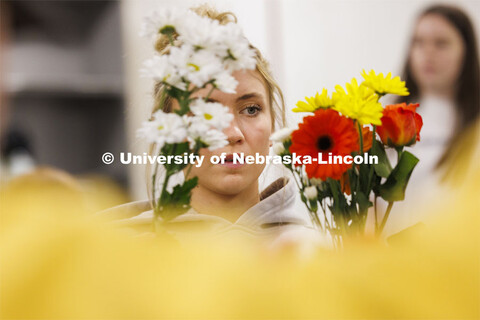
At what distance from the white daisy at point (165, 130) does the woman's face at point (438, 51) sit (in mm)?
885

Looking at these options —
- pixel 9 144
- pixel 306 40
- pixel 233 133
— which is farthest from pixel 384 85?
pixel 9 144

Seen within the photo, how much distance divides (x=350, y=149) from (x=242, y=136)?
0.09m

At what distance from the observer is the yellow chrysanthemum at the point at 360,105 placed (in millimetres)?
393

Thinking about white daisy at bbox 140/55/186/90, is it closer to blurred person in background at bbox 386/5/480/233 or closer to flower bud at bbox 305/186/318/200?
flower bud at bbox 305/186/318/200

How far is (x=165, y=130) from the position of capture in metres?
0.34

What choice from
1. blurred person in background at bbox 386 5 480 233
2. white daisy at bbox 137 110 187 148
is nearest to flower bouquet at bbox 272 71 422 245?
white daisy at bbox 137 110 187 148

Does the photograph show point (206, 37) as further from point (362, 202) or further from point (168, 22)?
point (362, 202)

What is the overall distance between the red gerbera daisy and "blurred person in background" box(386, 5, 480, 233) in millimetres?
597

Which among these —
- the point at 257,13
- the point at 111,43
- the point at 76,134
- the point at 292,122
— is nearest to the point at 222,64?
the point at 292,122

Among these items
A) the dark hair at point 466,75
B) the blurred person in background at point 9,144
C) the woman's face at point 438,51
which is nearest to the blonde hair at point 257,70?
the woman's face at point 438,51

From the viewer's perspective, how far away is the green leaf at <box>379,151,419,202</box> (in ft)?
1.41

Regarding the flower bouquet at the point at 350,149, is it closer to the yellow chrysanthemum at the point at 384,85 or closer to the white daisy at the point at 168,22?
the yellow chrysanthemum at the point at 384,85

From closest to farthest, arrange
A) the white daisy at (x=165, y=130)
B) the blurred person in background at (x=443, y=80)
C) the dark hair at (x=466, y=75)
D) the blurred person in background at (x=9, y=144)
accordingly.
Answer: the white daisy at (x=165, y=130)
the blurred person in background at (x=443, y=80)
the dark hair at (x=466, y=75)
the blurred person in background at (x=9, y=144)

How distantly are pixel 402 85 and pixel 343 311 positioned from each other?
0.29 meters
